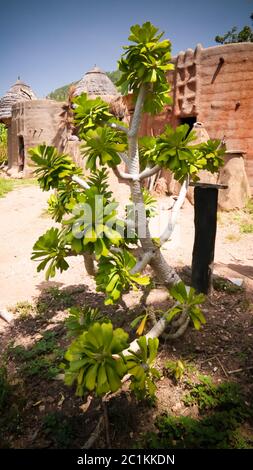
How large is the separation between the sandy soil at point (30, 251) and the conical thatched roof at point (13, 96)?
1134 centimetres

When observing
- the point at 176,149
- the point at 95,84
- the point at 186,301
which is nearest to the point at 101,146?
the point at 176,149

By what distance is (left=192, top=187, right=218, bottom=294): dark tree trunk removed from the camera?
3334 millimetres

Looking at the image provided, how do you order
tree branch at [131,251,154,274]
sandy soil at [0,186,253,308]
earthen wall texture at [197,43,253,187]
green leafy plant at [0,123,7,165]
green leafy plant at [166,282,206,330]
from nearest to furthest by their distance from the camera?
tree branch at [131,251,154,274], green leafy plant at [166,282,206,330], sandy soil at [0,186,253,308], earthen wall texture at [197,43,253,187], green leafy plant at [0,123,7,165]

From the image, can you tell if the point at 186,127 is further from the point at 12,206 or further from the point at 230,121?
the point at 12,206

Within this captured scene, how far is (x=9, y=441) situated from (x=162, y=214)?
22.3ft

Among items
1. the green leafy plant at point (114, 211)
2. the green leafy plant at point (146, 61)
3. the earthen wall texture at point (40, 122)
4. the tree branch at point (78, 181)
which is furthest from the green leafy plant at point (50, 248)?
the earthen wall texture at point (40, 122)

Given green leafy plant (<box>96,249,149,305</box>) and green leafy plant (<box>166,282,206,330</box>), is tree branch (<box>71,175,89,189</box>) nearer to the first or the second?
green leafy plant (<box>96,249,149,305</box>)

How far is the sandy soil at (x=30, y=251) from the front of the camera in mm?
4629

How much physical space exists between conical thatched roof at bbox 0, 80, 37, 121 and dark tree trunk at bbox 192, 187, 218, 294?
17733 millimetres

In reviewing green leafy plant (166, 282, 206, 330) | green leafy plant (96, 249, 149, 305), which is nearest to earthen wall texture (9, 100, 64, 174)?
green leafy plant (166, 282, 206, 330)

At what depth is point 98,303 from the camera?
12.7 ft

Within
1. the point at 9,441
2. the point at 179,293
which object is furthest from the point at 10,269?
the point at 179,293

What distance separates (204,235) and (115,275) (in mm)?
1791

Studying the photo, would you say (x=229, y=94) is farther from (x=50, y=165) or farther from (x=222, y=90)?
(x=50, y=165)
